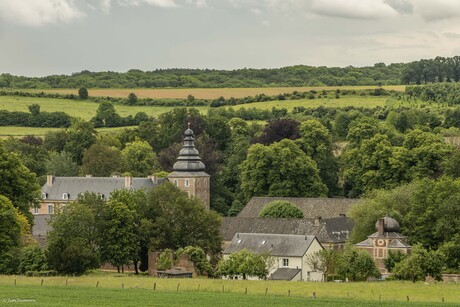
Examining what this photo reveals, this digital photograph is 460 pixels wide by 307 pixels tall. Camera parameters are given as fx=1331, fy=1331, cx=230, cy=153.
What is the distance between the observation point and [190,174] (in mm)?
125562

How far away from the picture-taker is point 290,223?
343 ft

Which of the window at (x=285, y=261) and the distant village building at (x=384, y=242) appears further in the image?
the window at (x=285, y=261)

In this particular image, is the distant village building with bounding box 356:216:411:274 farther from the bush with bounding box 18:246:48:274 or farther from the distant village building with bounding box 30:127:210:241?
the distant village building with bounding box 30:127:210:241

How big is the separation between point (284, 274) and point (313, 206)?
24562 mm

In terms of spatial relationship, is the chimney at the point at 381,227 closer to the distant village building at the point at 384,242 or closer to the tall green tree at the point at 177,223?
the distant village building at the point at 384,242

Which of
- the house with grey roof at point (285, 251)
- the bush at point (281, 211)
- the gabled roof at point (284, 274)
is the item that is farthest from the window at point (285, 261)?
the bush at point (281, 211)

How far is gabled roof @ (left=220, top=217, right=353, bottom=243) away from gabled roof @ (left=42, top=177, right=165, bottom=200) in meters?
19.0

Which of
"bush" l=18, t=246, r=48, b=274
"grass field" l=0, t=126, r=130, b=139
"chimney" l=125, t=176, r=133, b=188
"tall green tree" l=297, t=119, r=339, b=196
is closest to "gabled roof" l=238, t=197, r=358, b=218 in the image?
"chimney" l=125, t=176, r=133, b=188

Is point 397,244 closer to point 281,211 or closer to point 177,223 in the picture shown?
point 177,223

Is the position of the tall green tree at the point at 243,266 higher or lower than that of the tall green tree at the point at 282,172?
lower

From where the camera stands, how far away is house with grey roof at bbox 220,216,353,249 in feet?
342

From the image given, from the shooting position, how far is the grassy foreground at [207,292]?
63125mm

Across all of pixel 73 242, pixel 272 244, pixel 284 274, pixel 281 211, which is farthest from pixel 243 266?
pixel 281 211

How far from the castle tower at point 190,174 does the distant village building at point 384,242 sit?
32898mm
